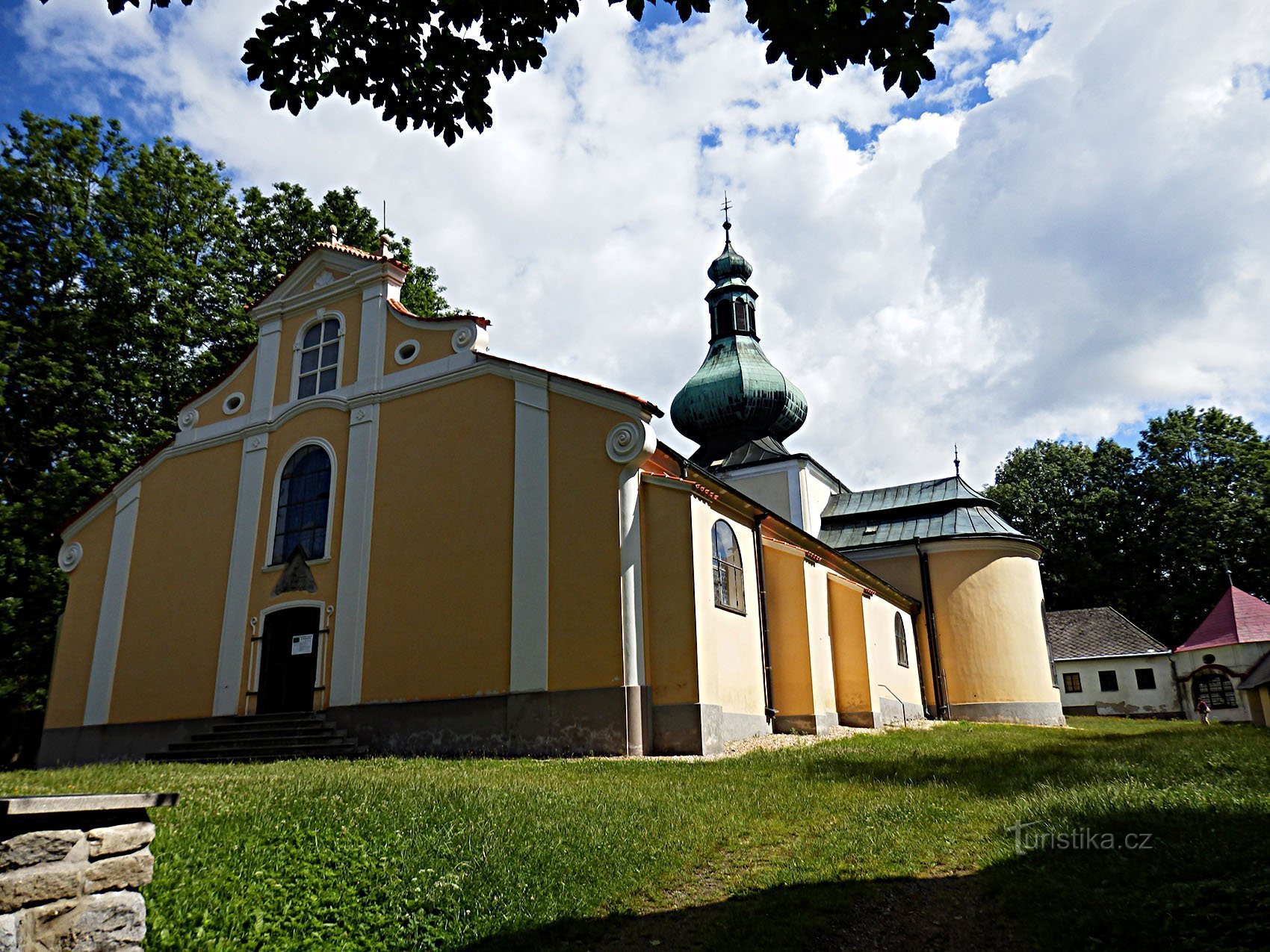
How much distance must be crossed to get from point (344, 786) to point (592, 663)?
575cm

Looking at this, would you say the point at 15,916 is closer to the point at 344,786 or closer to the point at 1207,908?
the point at 344,786

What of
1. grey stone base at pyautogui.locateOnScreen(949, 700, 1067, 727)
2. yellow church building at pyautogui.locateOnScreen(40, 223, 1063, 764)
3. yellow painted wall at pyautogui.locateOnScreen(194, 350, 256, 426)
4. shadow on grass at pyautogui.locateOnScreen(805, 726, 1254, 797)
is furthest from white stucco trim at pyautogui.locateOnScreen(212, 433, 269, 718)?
grey stone base at pyautogui.locateOnScreen(949, 700, 1067, 727)

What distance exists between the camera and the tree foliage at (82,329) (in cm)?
2066

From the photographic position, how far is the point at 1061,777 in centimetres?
862

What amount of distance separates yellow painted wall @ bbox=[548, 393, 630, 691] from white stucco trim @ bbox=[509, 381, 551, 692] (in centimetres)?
12

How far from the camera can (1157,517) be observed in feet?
148

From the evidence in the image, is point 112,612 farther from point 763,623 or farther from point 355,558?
point 763,623

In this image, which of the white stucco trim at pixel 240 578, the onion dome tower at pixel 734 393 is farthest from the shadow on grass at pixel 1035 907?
the onion dome tower at pixel 734 393

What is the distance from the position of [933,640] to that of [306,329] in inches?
691

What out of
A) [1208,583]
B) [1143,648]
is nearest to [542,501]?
[1143,648]

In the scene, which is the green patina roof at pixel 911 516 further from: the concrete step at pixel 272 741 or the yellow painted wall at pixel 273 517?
the concrete step at pixel 272 741

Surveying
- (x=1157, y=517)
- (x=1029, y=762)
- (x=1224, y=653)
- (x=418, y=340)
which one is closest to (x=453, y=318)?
(x=418, y=340)

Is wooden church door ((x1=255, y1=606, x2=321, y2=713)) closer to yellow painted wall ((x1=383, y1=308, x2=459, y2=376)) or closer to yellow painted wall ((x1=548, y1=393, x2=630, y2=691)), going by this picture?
yellow painted wall ((x1=383, y1=308, x2=459, y2=376))

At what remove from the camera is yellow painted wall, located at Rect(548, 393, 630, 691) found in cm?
1359
